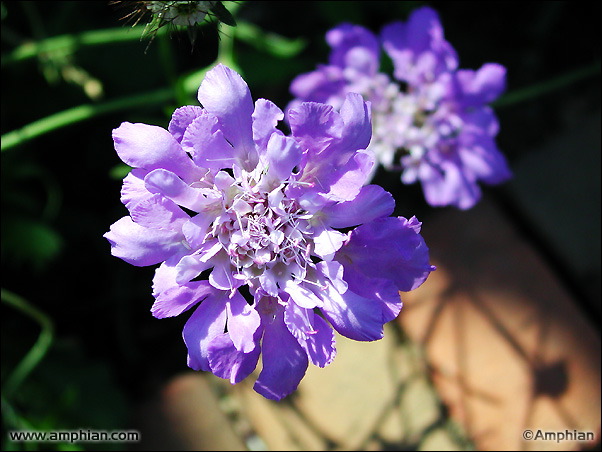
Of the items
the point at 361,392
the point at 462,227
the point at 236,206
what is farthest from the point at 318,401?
the point at 236,206

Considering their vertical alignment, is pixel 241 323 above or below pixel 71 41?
below

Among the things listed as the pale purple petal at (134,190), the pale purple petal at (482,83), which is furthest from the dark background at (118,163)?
the pale purple petal at (134,190)

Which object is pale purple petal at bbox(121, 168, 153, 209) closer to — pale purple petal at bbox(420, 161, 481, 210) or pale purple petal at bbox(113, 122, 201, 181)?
pale purple petal at bbox(113, 122, 201, 181)

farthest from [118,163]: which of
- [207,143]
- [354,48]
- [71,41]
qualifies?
[207,143]

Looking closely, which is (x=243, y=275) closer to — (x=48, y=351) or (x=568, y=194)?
(x=48, y=351)

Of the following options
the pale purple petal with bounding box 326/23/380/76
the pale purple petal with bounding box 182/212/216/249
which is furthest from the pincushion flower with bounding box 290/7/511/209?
the pale purple petal with bounding box 182/212/216/249

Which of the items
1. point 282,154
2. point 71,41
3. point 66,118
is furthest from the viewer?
point 71,41

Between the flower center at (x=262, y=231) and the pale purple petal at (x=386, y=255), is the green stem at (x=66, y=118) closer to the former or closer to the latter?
the flower center at (x=262, y=231)

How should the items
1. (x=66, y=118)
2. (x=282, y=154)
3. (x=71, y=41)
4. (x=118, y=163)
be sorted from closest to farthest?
(x=282, y=154)
(x=66, y=118)
(x=71, y=41)
(x=118, y=163)

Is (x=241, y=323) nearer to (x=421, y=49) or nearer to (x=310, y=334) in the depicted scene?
(x=310, y=334)
